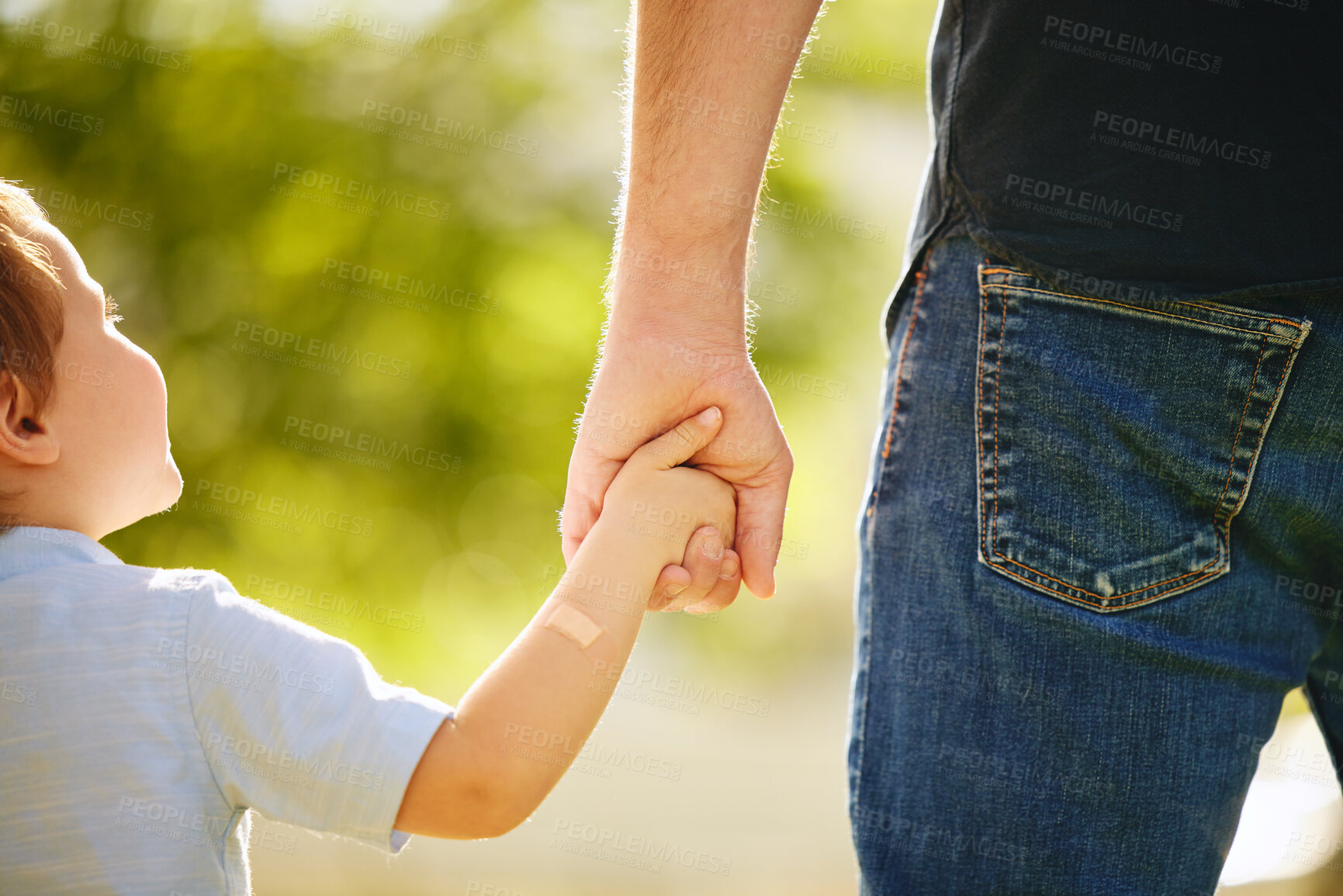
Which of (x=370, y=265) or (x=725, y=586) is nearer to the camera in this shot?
(x=725, y=586)

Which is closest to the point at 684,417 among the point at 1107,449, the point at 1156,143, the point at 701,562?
the point at 701,562

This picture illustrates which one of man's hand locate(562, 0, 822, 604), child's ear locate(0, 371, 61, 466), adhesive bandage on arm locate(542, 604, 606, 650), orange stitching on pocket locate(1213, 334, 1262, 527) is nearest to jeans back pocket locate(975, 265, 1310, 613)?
orange stitching on pocket locate(1213, 334, 1262, 527)

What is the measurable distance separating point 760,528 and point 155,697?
0.86 m

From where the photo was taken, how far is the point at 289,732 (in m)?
0.99

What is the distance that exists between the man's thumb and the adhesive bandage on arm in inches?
10.8

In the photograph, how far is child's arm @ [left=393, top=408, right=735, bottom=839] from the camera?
40.9 inches

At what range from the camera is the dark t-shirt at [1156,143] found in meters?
0.99

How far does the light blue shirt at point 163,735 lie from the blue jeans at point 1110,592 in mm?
640

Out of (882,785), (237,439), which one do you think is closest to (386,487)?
(237,439)

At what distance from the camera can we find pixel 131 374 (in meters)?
1.16

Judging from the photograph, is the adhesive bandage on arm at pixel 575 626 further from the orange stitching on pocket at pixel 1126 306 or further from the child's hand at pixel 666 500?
the orange stitching on pocket at pixel 1126 306

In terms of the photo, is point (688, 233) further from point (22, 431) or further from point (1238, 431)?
point (22, 431)

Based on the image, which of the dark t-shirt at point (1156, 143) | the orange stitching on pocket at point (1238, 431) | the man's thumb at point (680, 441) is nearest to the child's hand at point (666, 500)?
the man's thumb at point (680, 441)

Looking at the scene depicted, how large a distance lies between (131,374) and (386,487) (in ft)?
13.2
